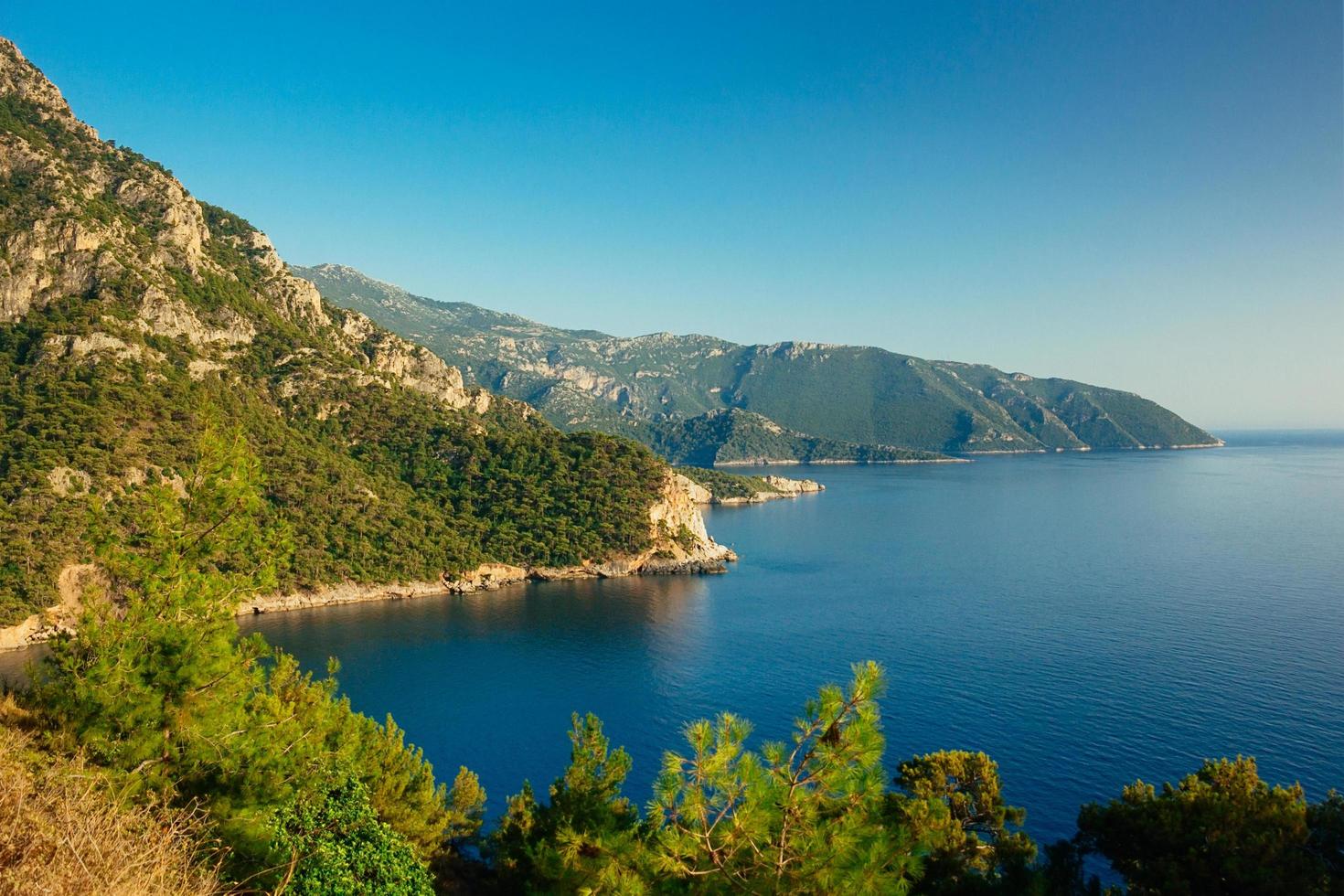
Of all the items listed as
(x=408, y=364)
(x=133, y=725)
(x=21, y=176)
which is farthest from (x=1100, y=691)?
(x=21, y=176)

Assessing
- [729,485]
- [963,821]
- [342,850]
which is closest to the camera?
[342,850]

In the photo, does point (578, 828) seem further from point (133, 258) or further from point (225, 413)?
point (133, 258)

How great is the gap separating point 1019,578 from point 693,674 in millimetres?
43744

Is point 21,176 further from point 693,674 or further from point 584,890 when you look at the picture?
point 584,890

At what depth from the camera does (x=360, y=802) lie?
563 inches

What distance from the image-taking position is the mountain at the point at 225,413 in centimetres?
6131

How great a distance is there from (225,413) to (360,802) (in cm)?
7159

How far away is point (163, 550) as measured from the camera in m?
14.0

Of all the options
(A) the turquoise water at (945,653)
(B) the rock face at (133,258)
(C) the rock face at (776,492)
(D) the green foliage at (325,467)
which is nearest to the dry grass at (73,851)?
(A) the turquoise water at (945,653)

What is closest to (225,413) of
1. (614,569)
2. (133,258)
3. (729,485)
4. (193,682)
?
(133,258)

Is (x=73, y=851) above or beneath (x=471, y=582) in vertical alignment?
above

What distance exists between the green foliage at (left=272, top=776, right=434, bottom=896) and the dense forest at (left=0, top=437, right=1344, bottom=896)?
0.04 m

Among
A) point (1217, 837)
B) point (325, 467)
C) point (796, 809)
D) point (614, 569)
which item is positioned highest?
point (796, 809)

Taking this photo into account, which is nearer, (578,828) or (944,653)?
(578,828)
